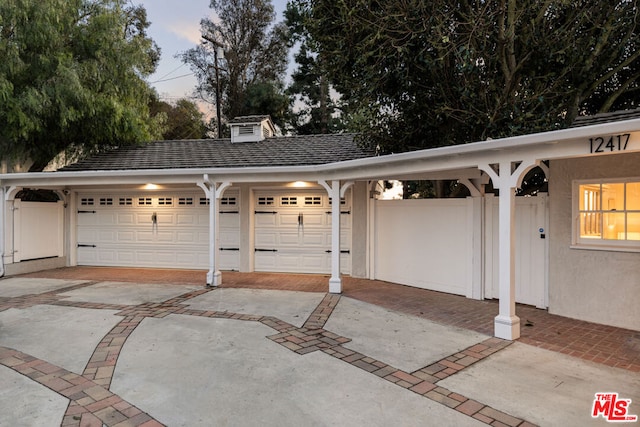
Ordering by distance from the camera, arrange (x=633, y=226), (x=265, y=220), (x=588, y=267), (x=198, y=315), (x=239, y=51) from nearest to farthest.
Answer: (x=633, y=226), (x=588, y=267), (x=198, y=315), (x=265, y=220), (x=239, y=51)

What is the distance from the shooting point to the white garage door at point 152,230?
943 centimetres

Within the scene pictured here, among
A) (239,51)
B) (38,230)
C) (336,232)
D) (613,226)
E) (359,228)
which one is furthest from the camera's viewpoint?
(239,51)

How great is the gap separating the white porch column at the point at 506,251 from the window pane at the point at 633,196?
59.8 inches

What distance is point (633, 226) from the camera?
15.8ft

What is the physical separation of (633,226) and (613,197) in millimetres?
418

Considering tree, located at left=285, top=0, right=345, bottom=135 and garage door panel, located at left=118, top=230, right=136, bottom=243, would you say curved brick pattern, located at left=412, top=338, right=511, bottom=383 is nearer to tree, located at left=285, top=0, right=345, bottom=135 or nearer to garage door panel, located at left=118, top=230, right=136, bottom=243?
garage door panel, located at left=118, top=230, right=136, bottom=243

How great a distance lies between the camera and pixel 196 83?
20906 millimetres

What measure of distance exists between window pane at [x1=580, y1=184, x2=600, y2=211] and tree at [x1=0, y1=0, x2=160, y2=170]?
10495mm

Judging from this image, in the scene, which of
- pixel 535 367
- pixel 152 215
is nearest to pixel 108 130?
pixel 152 215

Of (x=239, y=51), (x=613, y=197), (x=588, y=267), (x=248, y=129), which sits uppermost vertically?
(x=239, y=51)

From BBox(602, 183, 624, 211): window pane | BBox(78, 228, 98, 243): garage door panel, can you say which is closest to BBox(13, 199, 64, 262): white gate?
BBox(78, 228, 98, 243): garage door panel

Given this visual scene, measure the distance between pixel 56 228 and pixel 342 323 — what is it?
8.42 metres

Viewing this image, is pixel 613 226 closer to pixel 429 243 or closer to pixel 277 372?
pixel 429 243

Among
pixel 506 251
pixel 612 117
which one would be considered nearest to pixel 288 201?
pixel 506 251
